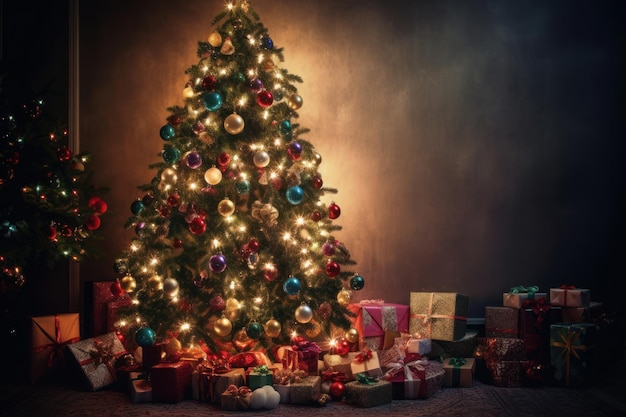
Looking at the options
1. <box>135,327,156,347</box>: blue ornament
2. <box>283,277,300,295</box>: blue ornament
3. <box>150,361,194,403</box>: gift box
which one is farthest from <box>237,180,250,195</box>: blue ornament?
<box>150,361,194,403</box>: gift box

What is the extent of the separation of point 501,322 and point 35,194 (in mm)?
3570

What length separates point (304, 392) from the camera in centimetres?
359

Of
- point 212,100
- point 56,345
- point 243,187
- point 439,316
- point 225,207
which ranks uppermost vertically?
point 212,100

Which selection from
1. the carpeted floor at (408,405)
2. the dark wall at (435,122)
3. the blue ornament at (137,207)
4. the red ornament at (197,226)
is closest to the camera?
the carpeted floor at (408,405)

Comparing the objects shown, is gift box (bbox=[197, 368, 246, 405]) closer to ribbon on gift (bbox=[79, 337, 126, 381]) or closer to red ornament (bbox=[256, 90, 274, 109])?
ribbon on gift (bbox=[79, 337, 126, 381])

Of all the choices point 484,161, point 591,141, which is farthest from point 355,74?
point 591,141

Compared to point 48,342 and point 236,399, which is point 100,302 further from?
point 236,399

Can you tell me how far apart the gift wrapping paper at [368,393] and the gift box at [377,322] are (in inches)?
24.8

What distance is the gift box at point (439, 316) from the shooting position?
4.22 m

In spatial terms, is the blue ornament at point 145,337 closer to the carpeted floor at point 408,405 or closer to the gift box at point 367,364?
the carpeted floor at point 408,405

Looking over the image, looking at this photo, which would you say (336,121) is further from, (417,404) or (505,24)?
(417,404)

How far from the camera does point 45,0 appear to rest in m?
4.91

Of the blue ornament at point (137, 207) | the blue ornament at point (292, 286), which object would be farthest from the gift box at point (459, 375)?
the blue ornament at point (137, 207)

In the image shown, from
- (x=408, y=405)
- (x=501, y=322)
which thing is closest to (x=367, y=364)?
(x=408, y=405)
